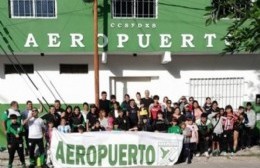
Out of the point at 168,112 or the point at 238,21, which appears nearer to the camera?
the point at 238,21

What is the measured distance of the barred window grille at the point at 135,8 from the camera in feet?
49.1

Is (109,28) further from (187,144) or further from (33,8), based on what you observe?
(187,144)

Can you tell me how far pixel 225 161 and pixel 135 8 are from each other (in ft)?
20.4

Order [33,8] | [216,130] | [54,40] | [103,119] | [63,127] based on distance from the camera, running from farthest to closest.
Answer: [33,8], [54,40], [216,130], [103,119], [63,127]

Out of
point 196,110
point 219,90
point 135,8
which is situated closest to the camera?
point 196,110

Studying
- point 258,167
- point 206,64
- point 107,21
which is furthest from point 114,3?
point 258,167

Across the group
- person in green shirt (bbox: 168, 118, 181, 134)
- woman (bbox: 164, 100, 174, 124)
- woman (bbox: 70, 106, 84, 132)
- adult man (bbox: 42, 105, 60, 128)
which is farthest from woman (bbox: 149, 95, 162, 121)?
adult man (bbox: 42, 105, 60, 128)

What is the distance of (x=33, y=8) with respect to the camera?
14602 millimetres

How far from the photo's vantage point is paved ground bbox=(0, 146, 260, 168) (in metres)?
11.9

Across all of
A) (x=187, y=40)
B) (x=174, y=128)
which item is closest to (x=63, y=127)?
(x=174, y=128)

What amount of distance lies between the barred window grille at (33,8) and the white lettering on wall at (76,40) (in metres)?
0.99

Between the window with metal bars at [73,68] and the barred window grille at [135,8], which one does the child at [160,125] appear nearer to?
the window with metal bars at [73,68]

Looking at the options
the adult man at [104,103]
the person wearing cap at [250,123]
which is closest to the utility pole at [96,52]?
the adult man at [104,103]

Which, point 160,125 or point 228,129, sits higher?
point 160,125
